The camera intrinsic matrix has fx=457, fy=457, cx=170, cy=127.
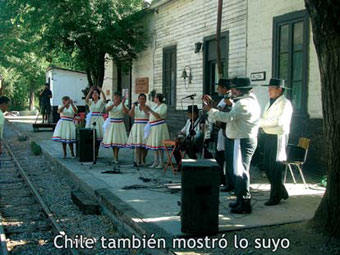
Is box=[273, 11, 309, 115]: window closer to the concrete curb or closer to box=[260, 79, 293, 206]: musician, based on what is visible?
box=[260, 79, 293, 206]: musician

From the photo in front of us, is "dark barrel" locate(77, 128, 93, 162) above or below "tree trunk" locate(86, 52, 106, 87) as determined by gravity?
below

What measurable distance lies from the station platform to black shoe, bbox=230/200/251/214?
0.09m

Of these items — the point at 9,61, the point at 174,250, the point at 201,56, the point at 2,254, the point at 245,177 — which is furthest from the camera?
the point at 9,61

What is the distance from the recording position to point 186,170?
211 inches

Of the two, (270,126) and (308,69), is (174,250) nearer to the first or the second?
(270,126)

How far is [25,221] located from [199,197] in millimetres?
3570

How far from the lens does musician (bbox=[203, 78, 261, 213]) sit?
618cm

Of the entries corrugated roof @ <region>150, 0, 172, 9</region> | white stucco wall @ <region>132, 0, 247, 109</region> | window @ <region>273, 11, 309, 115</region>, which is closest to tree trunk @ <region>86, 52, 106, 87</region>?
white stucco wall @ <region>132, 0, 247, 109</region>

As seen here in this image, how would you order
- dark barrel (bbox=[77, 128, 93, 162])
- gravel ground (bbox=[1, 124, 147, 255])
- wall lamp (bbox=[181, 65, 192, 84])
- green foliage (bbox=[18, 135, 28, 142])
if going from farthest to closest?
green foliage (bbox=[18, 135, 28, 142])
wall lamp (bbox=[181, 65, 192, 84])
dark barrel (bbox=[77, 128, 93, 162])
gravel ground (bbox=[1, 124, 147, 255])

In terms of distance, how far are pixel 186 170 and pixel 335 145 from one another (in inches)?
67.4

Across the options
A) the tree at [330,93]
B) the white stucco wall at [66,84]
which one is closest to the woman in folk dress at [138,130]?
the tree at [330,93]

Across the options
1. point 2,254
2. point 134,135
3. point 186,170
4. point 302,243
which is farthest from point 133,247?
point 134,135

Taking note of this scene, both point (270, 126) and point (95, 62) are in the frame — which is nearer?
point (270, 126)

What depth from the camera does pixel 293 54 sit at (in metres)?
9.97
